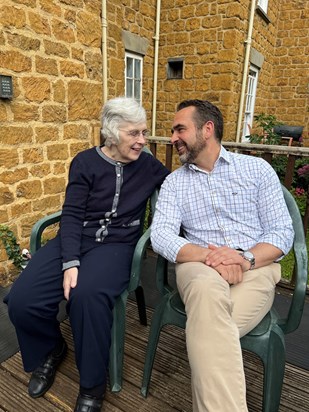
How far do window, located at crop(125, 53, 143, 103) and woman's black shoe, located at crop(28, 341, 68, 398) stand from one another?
4.57 meters

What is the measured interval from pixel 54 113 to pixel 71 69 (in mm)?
432

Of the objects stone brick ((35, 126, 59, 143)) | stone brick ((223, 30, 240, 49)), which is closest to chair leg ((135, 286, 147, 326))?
stone brick ((35, 126, 59, 143))

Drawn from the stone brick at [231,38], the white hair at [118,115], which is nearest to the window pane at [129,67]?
the stone brick at [231,38]

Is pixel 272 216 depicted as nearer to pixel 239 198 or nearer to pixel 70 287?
pixel 239 198

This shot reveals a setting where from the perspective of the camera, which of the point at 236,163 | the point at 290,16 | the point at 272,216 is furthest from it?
the point at 290,16

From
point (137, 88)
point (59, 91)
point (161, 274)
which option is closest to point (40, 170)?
point (59, 91)

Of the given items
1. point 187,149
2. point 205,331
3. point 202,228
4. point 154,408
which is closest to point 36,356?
point 154,408

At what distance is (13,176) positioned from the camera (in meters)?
2.35

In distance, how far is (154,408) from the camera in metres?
1.37

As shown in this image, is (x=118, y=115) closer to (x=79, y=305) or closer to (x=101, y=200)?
(x=101, y=200)

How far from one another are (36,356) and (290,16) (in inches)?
327

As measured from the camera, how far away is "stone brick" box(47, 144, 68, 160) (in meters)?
2.65

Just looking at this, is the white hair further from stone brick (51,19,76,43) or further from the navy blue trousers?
stone brick (51,19,76,43)

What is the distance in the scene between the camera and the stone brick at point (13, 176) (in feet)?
7.49
